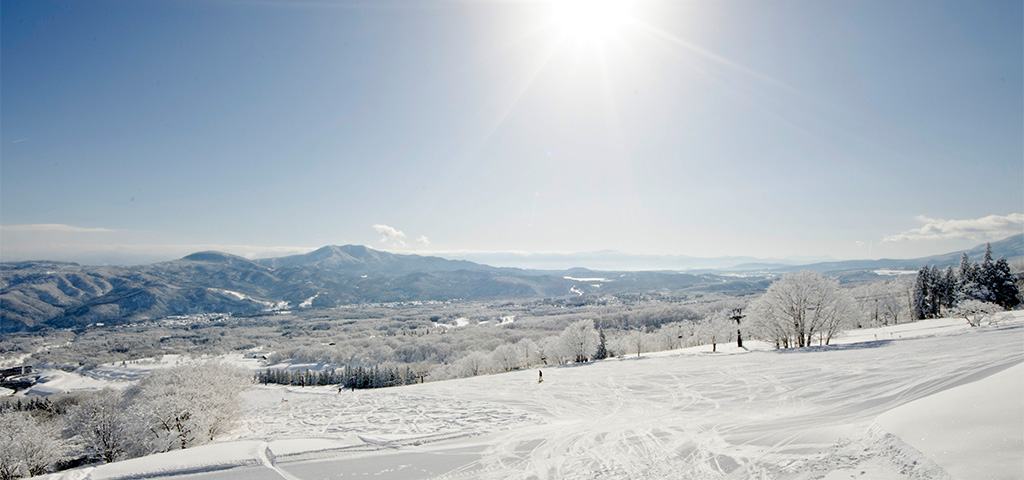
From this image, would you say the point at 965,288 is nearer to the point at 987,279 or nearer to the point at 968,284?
the point at 968,284

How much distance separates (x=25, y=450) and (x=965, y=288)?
97380 mm

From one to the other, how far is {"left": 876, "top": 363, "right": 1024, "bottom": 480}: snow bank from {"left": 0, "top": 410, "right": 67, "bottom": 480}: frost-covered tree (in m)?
40.5

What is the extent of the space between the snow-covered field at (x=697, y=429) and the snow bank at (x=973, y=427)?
0.09ft

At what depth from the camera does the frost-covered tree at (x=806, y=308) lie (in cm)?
3653

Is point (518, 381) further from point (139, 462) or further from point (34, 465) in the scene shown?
point (34, 465)

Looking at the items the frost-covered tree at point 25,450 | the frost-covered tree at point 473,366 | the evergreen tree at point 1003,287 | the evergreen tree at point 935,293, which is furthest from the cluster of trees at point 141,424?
the evergreen tree at point 935,293

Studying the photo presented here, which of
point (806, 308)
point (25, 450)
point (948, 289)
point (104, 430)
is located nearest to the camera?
point (25, 450)

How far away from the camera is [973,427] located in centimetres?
625

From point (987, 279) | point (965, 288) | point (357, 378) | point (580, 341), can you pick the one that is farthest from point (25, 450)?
point (987, 279)

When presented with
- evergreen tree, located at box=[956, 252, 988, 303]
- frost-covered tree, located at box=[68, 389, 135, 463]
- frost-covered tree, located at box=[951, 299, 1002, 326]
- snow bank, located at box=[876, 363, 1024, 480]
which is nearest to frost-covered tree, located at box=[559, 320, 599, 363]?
frost-covered tree, located at box=[951, 299, 1002, 326]

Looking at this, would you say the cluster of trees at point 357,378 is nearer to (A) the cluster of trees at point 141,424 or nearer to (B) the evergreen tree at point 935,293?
(A) the cluster of trees at point 141,424

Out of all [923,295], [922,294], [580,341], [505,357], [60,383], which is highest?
[922,294]

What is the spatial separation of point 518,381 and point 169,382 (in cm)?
2508

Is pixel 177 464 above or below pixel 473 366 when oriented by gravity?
above
